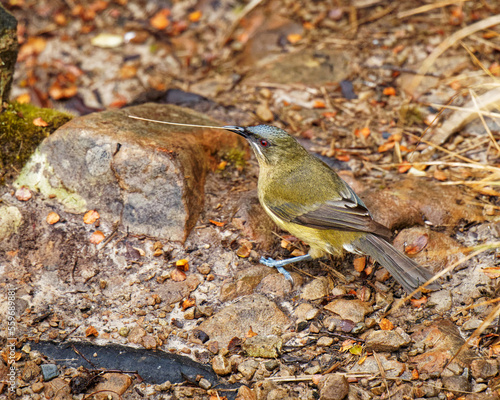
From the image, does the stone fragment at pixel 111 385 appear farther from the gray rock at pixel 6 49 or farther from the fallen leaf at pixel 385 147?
the fallen leaf at pixel 385 147

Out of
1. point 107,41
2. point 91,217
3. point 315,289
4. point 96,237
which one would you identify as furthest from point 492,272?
point 107,41

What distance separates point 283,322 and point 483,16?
6.34 metres

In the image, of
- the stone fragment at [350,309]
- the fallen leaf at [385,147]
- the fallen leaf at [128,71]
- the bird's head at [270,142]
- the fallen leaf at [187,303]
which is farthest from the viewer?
the fallen leaf at [128,71]

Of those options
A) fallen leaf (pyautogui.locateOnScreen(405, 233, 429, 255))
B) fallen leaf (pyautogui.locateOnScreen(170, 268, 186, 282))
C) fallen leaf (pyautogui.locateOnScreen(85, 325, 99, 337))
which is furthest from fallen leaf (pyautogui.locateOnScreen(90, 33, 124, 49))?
fallen leaf (pyautogui.locateOnScreen(405, 233, 429, 255))

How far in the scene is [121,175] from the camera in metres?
5.06

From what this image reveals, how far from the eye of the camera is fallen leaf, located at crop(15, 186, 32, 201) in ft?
16.8

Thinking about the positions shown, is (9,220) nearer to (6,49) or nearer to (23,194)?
(23,194)

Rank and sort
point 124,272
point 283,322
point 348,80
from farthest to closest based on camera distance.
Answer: point 348,80 → point 124,272 → point 283,322

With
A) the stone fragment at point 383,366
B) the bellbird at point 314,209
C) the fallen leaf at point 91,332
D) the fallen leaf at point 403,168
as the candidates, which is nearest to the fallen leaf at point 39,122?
the bellbird at point 314,209

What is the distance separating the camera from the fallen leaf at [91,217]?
16.6ft

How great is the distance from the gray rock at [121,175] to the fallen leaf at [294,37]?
3899 mm

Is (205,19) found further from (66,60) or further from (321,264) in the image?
(321,264)

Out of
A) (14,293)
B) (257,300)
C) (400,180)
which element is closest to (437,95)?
(400,180)

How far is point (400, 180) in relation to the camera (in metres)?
5.82
